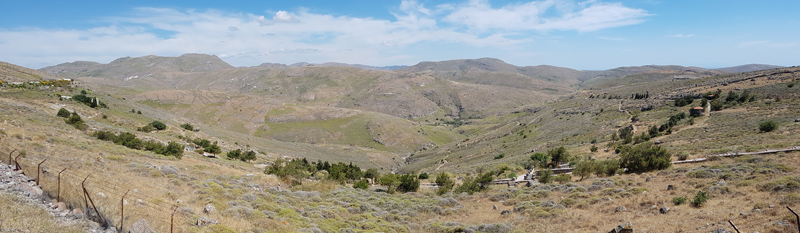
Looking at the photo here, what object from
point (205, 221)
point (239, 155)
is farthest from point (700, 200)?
point (239, 155)

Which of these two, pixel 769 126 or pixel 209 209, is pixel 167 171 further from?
pixel 769 126

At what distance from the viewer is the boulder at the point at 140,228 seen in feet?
26.1

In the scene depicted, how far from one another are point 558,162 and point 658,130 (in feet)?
69.5

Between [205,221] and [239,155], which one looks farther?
[239,155]

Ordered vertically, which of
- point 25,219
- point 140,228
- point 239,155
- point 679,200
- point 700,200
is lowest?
point 239,155

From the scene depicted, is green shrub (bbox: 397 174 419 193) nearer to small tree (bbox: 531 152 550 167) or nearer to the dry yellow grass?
small tree (bbox: 531 152 550 167)

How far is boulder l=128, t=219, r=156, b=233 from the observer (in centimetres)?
796

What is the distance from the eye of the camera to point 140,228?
8055 mm

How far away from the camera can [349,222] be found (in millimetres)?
14719

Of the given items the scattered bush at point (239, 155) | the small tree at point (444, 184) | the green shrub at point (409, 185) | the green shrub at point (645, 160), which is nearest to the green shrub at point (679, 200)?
the green shrub at point (645, 160)

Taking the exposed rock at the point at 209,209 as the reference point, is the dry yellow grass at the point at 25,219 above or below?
above

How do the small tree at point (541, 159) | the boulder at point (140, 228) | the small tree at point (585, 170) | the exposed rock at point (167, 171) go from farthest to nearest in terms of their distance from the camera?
the small tree at point (541, 159) < the small tree at point (585, 170) < the exposed rock at point (167, 171) < the boulder at point (140, 228)

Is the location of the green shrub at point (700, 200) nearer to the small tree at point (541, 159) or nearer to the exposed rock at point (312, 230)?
the exposed rock at point (312, 230)

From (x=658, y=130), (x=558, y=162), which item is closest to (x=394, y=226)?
(x=558, y=162)
